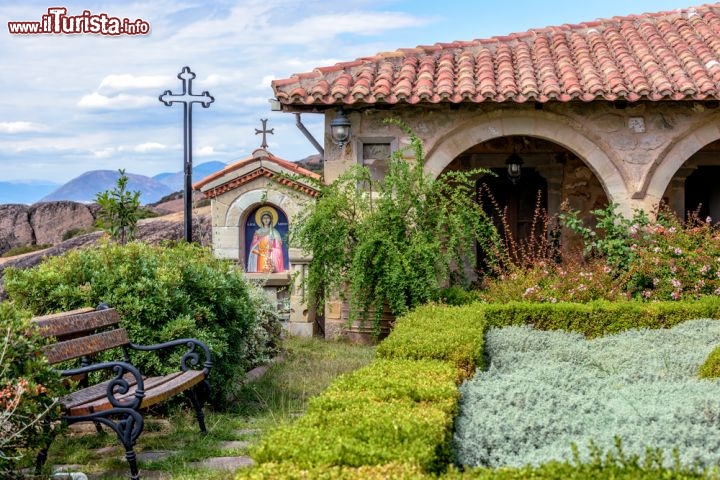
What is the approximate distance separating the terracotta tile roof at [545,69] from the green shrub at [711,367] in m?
5.45

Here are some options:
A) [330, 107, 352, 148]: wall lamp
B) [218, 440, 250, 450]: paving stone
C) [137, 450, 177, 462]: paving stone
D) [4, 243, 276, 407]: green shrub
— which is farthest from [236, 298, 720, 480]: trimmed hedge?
[330, 107, 352, 148]: wall lamp

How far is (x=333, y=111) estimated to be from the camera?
37.6ft

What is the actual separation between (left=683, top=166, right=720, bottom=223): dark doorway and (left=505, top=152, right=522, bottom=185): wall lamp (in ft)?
8.61

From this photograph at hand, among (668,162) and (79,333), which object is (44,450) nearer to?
(79,333)

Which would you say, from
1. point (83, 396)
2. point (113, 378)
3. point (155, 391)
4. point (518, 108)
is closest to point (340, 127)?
point (518, 108)

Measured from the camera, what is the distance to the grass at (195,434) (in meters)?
5.38

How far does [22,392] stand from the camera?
4.54 m

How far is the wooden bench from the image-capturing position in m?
5.15

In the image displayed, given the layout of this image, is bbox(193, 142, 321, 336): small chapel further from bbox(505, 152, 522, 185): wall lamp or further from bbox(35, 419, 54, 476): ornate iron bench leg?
bbox(35, 419, 54, 476): ornate iron bench leg

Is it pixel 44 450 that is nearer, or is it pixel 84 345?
pixel 44 450

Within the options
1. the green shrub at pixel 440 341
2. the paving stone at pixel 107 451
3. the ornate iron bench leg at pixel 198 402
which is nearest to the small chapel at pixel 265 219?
the green shrub at pixel 440 341

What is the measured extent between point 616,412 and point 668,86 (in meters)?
7.07

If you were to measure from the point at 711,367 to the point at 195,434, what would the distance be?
3.50 m

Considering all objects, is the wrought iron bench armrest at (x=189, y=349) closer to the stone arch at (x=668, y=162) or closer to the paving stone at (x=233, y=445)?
the paving stone at (x=233, y=445)
